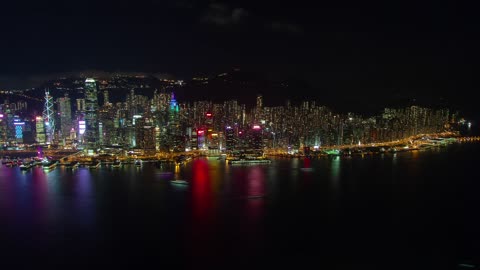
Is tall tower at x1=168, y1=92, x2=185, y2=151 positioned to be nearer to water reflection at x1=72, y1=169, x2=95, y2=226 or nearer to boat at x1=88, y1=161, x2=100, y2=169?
boat at x1=88, y1=161, x2=100, y2=169

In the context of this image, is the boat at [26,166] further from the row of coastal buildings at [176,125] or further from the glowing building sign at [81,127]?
the glowing building sign at [81,127]

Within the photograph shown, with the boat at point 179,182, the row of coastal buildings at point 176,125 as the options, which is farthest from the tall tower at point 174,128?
the boat at point 179,182

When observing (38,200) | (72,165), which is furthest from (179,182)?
(72,165)

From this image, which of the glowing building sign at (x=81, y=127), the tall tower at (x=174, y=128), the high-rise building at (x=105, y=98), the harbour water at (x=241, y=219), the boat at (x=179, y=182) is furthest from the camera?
the high-rise building at (x=105, y=98)

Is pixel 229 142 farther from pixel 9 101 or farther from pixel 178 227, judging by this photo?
pixel 9 101

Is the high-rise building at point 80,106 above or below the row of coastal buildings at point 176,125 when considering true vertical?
above

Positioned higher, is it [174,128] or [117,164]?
[174,128]

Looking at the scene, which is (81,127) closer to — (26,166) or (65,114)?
(65,114)

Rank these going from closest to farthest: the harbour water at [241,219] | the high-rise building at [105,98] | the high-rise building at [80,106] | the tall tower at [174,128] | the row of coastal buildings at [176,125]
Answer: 1. the harbour water at [241,219]
2. the tall tower at [174,128]
3. the row of coastal buildings at [176,125]
4. the high-rise building at [80,106]
5. the high-rise building at [105,98]
